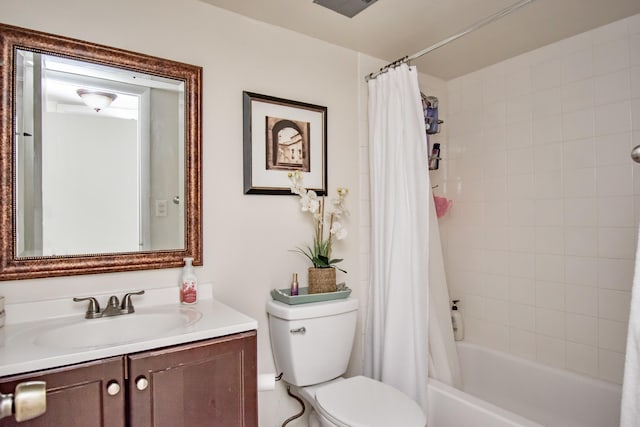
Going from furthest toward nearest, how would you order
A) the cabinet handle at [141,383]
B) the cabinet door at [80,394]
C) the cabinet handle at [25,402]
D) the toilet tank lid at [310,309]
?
the toilet tank lid at [310,309], the cabinet handle at [141,383], the cabinet door at [80,394], the cabinet handle at [25,402]

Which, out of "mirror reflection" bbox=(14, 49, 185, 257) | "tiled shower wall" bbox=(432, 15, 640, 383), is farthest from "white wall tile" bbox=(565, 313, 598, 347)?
"mirror reflection" bbox=(14, 49, 185, 257)

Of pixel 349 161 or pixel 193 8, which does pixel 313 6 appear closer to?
pixel 193 8

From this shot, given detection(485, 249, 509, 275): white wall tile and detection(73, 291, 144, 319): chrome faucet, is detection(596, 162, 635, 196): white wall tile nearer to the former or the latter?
detection(485, 249, 509, 275): white wall tile

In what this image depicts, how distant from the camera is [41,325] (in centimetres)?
136

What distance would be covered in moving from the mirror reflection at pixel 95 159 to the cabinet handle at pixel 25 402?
3.59 feet

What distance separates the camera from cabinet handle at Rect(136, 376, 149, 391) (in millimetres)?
1150

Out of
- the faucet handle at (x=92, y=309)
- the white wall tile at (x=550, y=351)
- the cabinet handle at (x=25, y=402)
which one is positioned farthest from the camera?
the white wall tile at (x=550, y=351)

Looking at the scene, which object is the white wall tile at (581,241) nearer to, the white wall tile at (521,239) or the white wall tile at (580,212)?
the white wall tile at (580,212)

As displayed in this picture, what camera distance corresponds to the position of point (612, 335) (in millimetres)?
2000

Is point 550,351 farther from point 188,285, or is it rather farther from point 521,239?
point 188,285

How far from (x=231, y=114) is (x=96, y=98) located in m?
0.56

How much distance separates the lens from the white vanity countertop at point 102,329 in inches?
42.2

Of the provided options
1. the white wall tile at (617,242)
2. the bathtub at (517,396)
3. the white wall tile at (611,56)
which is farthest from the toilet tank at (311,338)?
the white wall tile at (611,56)

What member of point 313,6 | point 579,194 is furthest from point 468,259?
point 313,6
